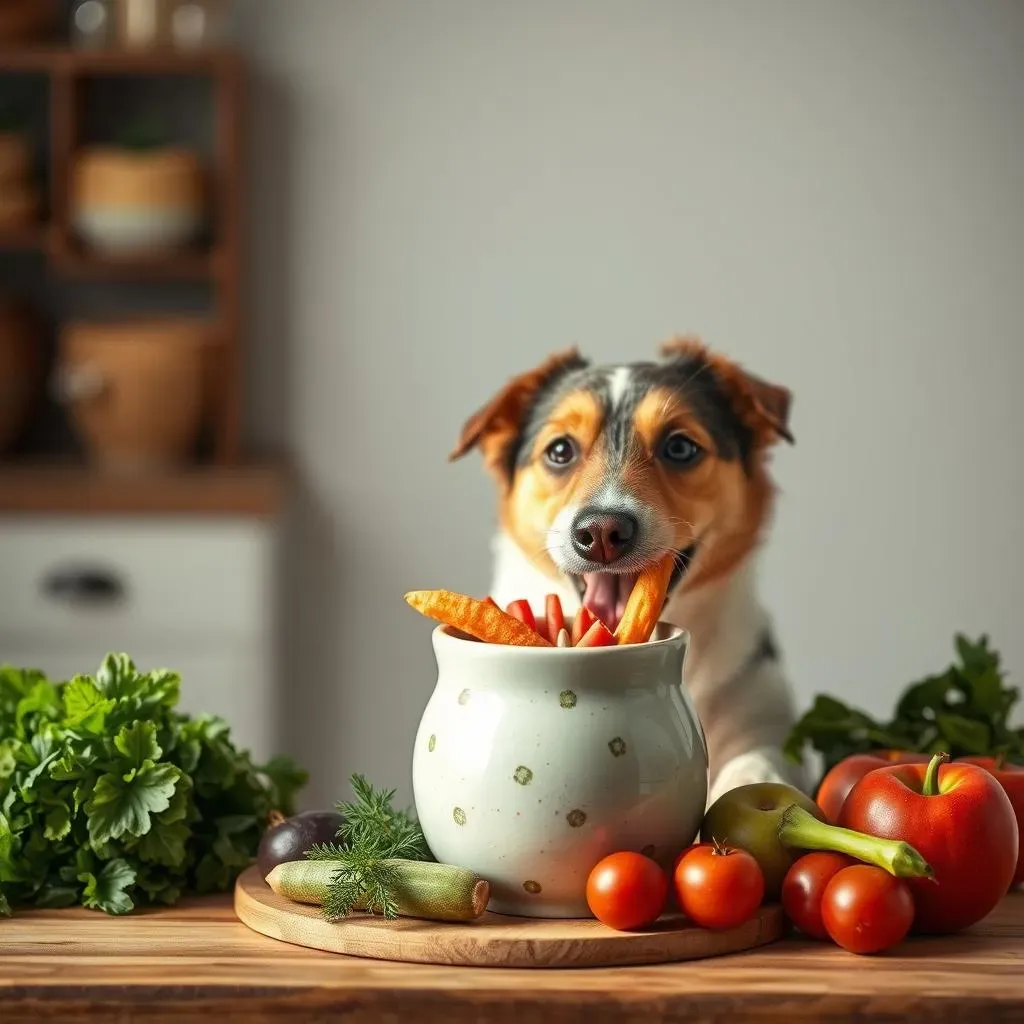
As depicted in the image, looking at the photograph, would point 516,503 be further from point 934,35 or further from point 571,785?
point 934,35

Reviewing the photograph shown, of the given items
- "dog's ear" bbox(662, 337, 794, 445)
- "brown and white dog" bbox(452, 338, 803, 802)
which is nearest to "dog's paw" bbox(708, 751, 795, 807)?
"brown and white dog" bbox(452, 338, 803, 802)

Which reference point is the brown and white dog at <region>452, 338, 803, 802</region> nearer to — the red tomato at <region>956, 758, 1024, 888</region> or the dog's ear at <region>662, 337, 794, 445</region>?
the dog's ear at <region>662, 337, 794, 445</region>

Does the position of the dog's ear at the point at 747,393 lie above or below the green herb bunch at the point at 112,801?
above

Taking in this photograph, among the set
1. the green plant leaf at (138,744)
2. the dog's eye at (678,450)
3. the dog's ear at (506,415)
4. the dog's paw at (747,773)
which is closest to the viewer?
the green plant leaf at (138,744)

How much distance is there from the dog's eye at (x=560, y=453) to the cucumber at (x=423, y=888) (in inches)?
27.2

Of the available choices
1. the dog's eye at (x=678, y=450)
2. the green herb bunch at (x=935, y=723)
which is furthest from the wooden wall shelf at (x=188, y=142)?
the green herb bunch at (x=935, y=723)

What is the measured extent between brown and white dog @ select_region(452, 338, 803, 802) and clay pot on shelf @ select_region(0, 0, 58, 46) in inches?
80.7

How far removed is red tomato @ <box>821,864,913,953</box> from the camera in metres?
0.84

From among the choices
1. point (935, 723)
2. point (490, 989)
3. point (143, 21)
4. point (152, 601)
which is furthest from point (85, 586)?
point (490, 989)

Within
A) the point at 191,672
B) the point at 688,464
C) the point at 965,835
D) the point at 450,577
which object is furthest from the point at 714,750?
the point at 450,577

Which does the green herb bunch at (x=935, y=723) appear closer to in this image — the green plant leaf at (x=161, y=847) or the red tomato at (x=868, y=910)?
the red tomato at (x=868, y=910)

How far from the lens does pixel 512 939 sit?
835 millimetres

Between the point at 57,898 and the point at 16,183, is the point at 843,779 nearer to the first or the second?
the point at 57,898

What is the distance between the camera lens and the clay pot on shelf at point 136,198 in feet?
10.2
